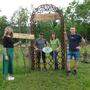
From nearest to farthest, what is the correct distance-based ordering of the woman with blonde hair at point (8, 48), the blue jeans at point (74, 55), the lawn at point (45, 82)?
1. the lawn at point (45, 82)
2. the woman with blonde hair at point (8, 48)
3. the blue jeans at point (74, 55)

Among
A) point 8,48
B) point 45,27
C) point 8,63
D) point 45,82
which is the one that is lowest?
point 45,82

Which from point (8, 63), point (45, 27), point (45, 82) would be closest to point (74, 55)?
point (45, 82)

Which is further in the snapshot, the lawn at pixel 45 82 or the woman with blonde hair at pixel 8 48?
the woman with blonde hair at pixel 8 48

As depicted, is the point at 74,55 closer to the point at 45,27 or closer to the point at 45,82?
the point at 45,82

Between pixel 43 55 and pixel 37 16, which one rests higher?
pixel 37 16

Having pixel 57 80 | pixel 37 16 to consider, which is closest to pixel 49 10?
pixel 37 16

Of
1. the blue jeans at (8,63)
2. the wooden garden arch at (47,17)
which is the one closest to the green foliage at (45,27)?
the wooden garden arch at (47,17)

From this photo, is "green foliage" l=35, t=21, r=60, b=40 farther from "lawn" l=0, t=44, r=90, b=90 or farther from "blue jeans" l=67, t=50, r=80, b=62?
"blue jeans" l=67, t=50, r=80, b=62

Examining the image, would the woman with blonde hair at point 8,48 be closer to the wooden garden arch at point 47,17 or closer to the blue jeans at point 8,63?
the blue jeans at point 8,63

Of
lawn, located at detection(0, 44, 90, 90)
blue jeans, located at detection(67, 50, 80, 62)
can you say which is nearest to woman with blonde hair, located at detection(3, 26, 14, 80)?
lawn, located at detection(0, 44, 90, 90)

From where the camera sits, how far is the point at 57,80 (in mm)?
13680

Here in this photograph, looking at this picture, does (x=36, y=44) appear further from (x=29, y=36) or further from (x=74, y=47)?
(x=74, y=47)

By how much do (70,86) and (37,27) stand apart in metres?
6.83

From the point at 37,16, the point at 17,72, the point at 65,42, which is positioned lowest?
the point at 17,72
